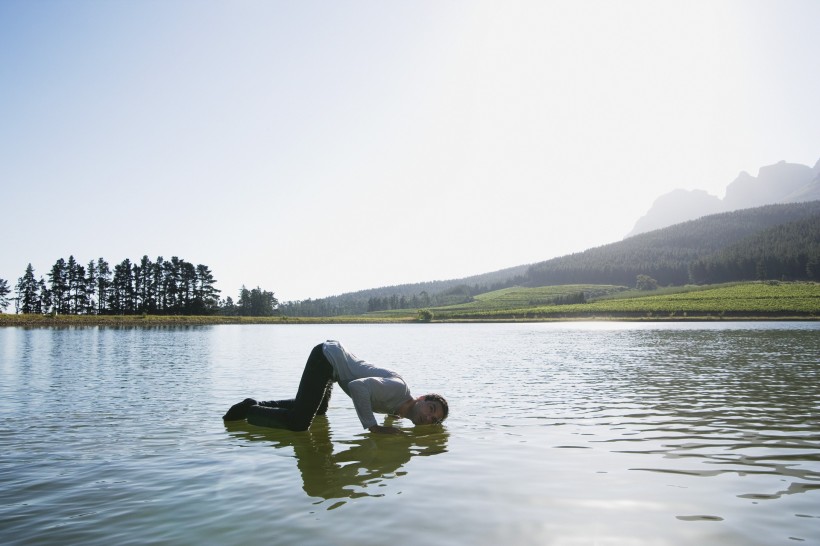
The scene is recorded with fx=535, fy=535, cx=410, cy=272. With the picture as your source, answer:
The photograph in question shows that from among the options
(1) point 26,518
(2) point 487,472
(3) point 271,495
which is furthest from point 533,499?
(1) point 26,518

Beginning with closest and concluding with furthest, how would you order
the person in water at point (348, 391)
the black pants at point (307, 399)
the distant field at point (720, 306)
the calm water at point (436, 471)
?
the calm water at point (436, 471)
the person in water at point (348, 391)
the black pants at point (307, 399)
the distant field at point (720, 306)

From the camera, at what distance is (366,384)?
11.4 m

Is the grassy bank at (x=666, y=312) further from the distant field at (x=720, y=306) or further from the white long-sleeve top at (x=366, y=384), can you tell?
the white long-sleeve top at (x=366, y=384)

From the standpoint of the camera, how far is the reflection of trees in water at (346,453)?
8.55 meters

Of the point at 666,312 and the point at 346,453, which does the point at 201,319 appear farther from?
the point at 346,453

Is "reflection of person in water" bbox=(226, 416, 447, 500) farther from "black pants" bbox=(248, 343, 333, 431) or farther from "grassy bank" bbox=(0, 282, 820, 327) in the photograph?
"grassy bank" bbox=(0, 282, 820, 327)

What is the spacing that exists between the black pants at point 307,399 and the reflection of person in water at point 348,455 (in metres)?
0.31

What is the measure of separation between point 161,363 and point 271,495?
2832 cm

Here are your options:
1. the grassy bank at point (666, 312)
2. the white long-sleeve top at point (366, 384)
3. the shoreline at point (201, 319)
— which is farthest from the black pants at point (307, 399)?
the grassy bank at point (666, 312)

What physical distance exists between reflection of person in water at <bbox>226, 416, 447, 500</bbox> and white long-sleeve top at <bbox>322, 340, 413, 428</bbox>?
2.31 feet

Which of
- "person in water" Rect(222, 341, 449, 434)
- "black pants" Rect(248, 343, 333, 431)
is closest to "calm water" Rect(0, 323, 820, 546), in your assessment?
"black pants" Rect(248, 343, 333, 431)

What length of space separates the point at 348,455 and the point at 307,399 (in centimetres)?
→ 228

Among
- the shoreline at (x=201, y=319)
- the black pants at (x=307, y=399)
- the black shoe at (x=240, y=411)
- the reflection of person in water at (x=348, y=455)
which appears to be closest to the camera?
the reflection of person in water at (x=348, y=455)

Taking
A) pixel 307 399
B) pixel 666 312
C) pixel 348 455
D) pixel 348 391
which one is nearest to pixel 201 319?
pixel 666 312
